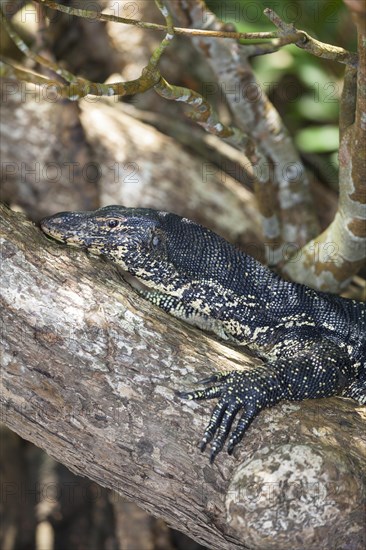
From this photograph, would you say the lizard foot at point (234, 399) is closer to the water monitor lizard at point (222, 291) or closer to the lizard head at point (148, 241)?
the water monitor lizard at point (222, 291)

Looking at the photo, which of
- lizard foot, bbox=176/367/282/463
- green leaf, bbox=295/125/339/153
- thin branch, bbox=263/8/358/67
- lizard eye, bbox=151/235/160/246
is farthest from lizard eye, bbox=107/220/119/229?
green leaf, bbox=295/125/339/153

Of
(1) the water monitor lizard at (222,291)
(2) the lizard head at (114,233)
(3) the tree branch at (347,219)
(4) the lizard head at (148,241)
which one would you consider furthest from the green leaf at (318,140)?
(2) the lizard head at (114,233)

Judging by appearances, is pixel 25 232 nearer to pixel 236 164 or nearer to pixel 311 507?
pixel 311 507

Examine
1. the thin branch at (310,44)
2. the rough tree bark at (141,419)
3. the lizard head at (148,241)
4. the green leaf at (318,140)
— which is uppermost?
the thin branch at (310,44)

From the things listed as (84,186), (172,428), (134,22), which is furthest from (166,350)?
(84,186)

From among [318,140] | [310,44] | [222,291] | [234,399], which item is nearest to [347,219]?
[222,291]

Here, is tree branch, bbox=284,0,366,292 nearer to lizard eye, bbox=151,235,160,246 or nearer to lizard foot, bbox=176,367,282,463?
lizard eye, bbox=151,235,160,246
